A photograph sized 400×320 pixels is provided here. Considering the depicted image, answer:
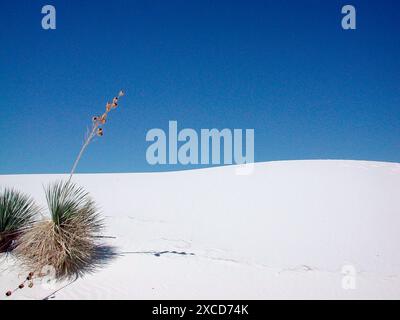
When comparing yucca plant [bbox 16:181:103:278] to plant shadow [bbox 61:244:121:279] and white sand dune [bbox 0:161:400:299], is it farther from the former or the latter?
white sand dune [bbox 0:161:400:299]

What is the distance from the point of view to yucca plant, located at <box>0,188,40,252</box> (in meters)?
7.07

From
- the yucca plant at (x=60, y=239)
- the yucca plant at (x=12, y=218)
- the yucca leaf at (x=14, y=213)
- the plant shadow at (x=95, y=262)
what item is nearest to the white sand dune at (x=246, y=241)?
the plant shadow at (x=95, y=262)

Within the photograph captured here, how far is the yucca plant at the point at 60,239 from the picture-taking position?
620 cm

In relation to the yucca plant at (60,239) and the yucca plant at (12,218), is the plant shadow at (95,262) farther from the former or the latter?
the yucca plant at (12,218)

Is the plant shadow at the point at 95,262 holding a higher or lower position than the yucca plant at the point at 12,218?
lower

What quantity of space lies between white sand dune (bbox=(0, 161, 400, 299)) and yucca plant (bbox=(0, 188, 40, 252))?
49 centimetres

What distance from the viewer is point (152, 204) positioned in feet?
49.6

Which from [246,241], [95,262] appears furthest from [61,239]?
[246,241]

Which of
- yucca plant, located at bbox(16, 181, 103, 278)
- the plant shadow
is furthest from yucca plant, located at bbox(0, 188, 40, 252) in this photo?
the plant shadow

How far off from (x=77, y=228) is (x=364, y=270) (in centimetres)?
614

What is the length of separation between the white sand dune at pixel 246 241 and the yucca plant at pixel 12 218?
1.60 ft

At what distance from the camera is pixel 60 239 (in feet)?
20.6
